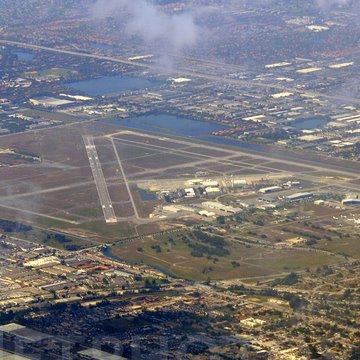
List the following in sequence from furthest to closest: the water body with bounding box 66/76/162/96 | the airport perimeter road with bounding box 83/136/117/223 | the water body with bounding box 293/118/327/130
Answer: the water body with bounding box 66/76/162/96 < the water body with bounding box 293/118/327/130 < the airport perimeter road with bounding box 83/136/117/223

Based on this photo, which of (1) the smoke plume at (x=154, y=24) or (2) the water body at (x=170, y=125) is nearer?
(2) the water body at (x=170, y=125)

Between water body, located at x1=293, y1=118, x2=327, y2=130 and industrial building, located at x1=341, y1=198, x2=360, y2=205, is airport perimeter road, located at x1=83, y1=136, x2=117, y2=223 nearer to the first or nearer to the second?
industrial building, located at x1=341, y1=198, x2=360, y2=205

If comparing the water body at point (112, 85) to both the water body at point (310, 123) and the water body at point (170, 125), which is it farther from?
the water body at point (310, 123)

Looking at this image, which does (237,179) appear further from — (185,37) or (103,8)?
(103,8)

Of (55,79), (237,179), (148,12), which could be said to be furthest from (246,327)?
(148,12)

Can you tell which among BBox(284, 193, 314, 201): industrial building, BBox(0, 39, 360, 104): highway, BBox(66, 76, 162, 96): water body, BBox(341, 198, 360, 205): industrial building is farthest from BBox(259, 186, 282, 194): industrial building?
BBox(66, 76, 162, 96): water body

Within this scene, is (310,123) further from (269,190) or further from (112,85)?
(112,85)

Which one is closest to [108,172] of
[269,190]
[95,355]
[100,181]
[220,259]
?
[100,181]

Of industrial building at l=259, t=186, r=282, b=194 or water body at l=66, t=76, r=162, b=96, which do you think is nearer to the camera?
industrial building at l=259, t=186, r=282, b=194

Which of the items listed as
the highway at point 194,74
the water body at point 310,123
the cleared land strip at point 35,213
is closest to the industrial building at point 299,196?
the cleared land strip at point 35,213
